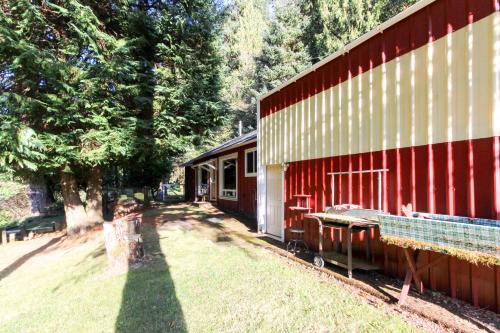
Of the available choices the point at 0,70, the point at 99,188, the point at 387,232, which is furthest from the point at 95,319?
the point at 99,188

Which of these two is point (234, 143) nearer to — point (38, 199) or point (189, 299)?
point (189, 299)

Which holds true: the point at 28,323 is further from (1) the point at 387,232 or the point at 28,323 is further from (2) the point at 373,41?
(2) the point at 373,41

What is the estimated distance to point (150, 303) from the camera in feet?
14.4

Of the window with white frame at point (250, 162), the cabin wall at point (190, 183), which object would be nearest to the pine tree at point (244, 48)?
the cabin wall at point (190, 183)

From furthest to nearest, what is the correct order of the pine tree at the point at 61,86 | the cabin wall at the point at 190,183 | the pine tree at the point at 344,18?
the pine tree at the point at 344,18 → the cabin wall at the point at 190,183 → the pine tree at the point at 61,86

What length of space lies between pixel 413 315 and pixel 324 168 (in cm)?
333

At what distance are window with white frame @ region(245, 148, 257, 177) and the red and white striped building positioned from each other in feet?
16.2

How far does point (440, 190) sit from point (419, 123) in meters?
1.02

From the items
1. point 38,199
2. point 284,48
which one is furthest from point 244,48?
point 38,199

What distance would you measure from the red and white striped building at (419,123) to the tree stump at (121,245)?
13.0 ft

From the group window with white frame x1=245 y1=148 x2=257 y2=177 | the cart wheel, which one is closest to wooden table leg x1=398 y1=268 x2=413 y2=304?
the cart wheel

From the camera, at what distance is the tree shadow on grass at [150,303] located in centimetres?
373

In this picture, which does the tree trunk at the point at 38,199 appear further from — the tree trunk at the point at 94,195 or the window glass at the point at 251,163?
the window glass at the point at 251,163

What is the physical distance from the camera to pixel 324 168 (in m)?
6.44
